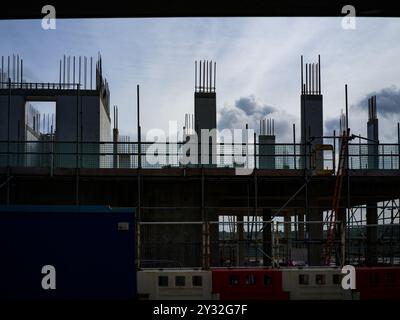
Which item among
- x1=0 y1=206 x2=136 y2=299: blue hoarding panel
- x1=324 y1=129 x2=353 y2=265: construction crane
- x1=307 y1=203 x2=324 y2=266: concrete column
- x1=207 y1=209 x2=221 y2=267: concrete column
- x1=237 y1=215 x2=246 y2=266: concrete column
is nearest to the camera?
x1=0 y1=206 x2=136 y2=299: blue hoarding panel

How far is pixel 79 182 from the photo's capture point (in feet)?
63.8

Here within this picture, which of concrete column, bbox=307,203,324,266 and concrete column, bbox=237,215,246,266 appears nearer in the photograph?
concrete column, bbox=307,203,324,266

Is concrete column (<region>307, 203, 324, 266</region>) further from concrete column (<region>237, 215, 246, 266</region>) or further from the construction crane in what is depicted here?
concrete column (<region>237, 215, 246, 266</region>)

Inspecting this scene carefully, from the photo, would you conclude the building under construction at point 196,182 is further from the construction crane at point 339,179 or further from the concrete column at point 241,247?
the concrete column at point 241,247

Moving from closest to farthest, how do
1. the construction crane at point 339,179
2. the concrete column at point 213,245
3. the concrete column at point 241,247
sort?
the construction crane at point 339,179, the concrete column at point 213,245, the concrete column at point 241,247

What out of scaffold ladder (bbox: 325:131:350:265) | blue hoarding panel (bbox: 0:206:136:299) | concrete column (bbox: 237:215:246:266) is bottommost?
concrete column (bbox: 237:215:246:266)

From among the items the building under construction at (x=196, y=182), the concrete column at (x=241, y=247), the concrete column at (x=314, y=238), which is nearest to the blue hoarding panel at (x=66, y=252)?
the building under construction at (x=196, y=182)

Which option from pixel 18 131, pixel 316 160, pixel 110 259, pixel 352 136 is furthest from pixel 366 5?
pixel 18 131

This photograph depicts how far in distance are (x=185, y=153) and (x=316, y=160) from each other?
4802 millimetres

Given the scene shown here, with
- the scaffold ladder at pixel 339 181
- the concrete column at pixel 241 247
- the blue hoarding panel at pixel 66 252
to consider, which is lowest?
the concrete column at pixel 241 247

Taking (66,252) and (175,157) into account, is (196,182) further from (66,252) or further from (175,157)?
(66,252)

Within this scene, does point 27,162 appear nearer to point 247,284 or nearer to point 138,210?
point 138,210

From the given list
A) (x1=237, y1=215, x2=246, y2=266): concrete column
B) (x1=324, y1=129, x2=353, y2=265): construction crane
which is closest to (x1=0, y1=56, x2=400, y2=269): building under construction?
(x1=324, y1=129, x2=353, y2=265): construction crane

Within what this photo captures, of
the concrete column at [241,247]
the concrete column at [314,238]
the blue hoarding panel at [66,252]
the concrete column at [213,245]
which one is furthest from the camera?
the concrete column at [241,247]
